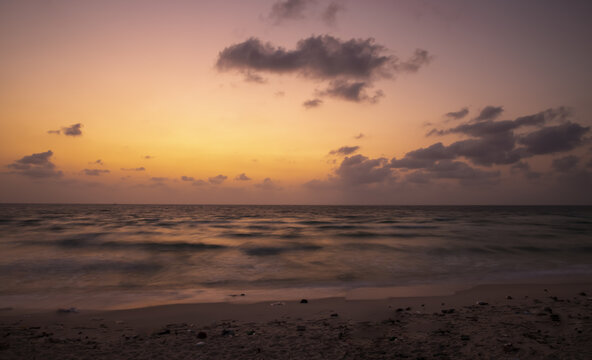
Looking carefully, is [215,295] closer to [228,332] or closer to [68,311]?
[68,311]

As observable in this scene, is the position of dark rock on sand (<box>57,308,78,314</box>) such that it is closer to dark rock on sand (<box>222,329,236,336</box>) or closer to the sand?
the sand

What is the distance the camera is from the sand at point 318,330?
5.00m

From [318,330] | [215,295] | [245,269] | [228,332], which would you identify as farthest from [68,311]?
[245,269]

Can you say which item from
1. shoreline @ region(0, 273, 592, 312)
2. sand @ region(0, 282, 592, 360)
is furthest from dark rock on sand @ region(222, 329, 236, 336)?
shoreline @ region(0, 273, 592, 312)

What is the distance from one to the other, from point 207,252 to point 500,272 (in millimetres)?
14824

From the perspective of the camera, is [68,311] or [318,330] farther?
[68,311]

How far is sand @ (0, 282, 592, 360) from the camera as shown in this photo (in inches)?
197

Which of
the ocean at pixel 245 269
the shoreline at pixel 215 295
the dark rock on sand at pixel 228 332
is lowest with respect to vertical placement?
the ocean at pixel 245 269

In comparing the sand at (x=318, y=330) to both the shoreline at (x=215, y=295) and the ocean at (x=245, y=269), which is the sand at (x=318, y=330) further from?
the ocean at (x=245, y=269)

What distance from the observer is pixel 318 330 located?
599 centimetres

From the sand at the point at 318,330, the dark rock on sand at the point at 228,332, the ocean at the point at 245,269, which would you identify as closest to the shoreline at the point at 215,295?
the ocean at the point at 245,269

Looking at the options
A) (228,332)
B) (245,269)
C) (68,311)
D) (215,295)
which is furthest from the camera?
(245,269)

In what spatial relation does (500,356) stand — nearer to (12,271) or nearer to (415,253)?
(415,253)

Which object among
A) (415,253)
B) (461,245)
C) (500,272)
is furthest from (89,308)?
(461,245)
